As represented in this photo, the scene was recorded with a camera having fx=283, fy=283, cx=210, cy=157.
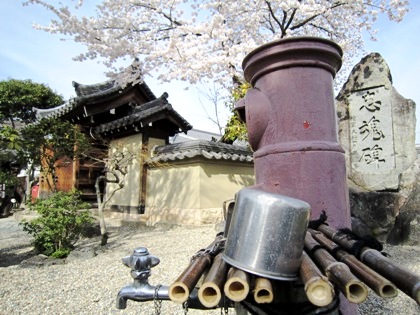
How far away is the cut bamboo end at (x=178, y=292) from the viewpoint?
2.80 ft

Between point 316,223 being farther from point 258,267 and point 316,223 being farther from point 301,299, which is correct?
point 258,267

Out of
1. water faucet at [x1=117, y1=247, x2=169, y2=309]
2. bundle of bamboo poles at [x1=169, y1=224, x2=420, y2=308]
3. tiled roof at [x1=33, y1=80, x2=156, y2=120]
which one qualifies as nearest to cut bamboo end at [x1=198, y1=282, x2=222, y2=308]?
bundle of bamboo poles at [x1=169, y1=224, x2=420, y2=308]

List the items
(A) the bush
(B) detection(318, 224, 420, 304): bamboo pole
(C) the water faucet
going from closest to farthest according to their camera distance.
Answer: (B) detection(318, 224, 420, 304): bamboo pole
(C) the water faucet
(A) the bush

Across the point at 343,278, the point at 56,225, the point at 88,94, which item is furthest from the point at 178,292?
the point at 88,94

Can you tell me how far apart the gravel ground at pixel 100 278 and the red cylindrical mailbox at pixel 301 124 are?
7.32ft

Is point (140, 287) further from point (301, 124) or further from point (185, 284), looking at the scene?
point (301, 124)

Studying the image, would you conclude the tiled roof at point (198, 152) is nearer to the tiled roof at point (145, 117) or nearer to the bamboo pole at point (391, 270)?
the tiled roof at point (145, 117)

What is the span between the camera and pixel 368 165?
643cm

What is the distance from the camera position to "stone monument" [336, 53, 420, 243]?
6.02m

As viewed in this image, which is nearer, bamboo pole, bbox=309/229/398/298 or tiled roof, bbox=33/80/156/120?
bamboo pole, bbox=309/229/398/298

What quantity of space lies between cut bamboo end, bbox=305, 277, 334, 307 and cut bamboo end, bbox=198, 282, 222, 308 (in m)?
0.25

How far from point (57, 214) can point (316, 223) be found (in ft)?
21.0

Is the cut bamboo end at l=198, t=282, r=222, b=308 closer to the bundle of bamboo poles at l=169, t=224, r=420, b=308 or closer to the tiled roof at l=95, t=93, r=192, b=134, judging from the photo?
the bundle of bamboo poles at l=169, t=224, r=420, b=308

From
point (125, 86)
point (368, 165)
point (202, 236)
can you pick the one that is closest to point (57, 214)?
point (202, 236)
